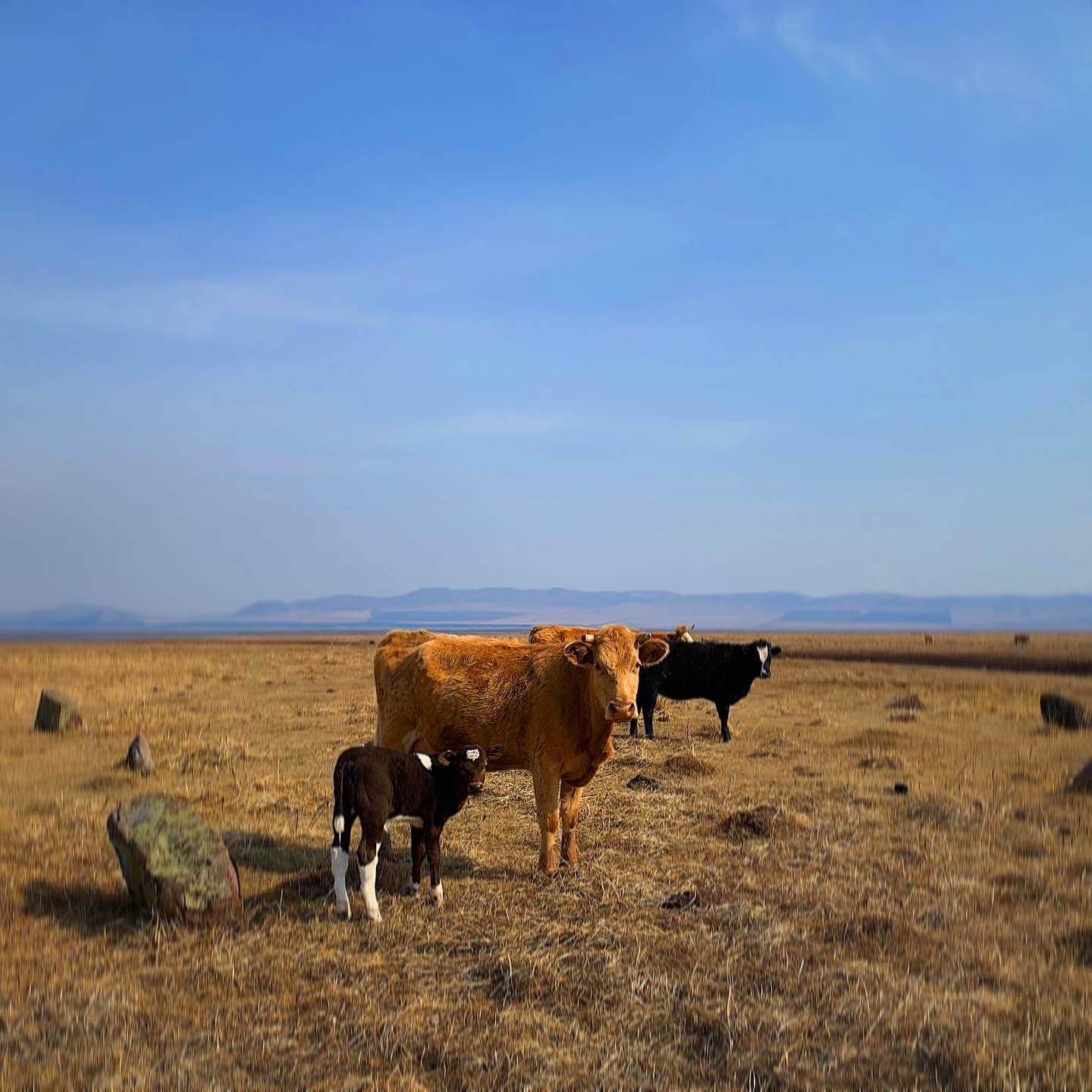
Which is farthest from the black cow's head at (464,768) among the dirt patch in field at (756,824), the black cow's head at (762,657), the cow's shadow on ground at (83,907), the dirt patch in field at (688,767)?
the black cow's head at (762,657)

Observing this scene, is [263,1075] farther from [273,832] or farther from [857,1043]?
[273,832]

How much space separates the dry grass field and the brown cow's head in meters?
1.74

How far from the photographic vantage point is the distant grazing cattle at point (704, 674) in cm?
1969

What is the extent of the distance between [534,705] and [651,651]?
55.8 inches

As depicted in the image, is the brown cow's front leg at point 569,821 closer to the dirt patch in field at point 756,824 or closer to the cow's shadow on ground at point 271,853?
the dirt patch in field at point 756,824

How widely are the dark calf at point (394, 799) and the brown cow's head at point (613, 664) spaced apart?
131 centimetres

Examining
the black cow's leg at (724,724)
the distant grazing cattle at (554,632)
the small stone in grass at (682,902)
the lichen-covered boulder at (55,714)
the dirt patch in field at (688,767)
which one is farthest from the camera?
the lichen-covered boulder at (55,714)

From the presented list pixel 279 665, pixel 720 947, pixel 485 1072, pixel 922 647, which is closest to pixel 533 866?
pixel 720 947

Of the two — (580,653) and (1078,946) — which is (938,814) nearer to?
(1078,946)

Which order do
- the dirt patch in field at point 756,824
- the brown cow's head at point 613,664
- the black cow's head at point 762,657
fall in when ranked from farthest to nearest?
the black cow's head at point 762,657, the dirt patch in field at point 756,824, the brown cow's head at point 613,664

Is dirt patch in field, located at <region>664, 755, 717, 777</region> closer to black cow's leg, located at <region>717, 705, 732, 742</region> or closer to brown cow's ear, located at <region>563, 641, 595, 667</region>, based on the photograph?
black cow's leg, located at <region>717, 705, 732, 742</region>

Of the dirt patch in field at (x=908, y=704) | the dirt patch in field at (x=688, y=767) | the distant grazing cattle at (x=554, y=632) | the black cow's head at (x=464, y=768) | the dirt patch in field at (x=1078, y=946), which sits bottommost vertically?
the dirt patch in field at (x=908, y=704)

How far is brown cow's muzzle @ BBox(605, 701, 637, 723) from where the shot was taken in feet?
27.2

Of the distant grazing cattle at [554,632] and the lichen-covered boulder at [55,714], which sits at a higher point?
the distant grazing cattle at [554,632]
